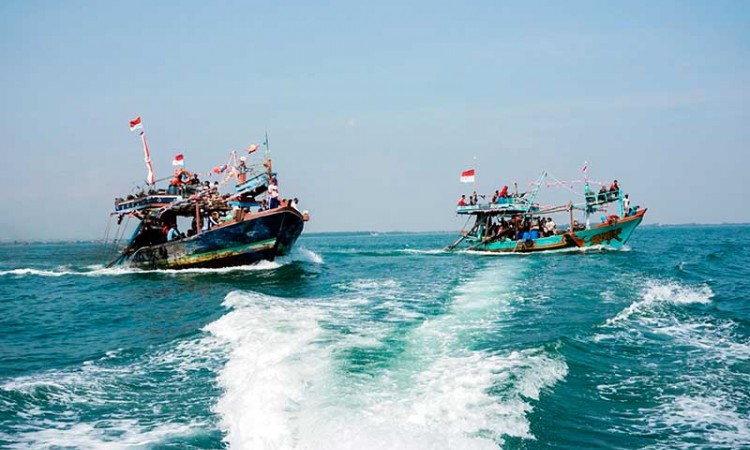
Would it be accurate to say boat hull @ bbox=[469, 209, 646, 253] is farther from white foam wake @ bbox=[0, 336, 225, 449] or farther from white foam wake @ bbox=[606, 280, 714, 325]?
white foam wake @ bbox=[0, 336, 225, 449]

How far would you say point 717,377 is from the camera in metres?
9.76

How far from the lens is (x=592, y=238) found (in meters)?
39.1

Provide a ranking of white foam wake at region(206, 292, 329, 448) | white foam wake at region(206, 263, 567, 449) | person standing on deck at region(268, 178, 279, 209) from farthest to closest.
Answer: person standing on deck at region(268, 178, 279, 209), white foam wake at region(206, 292, 329, 448), white foam wake at region(206, 263, 567, 449)

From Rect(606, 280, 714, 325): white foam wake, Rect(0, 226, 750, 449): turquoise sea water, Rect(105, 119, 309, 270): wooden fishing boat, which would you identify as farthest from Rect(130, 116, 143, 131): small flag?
Rect(606, 280, 714, 325): white foam wake

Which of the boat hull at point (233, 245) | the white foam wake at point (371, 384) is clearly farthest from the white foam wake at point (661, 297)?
the boat hull at point (233, 245)

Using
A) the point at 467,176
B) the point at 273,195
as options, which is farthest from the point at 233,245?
the point at 467,176

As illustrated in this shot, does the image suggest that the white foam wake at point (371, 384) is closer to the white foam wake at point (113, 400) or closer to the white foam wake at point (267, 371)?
the white foam wake at point (267, 371)

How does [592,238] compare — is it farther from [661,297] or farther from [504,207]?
[661,297]

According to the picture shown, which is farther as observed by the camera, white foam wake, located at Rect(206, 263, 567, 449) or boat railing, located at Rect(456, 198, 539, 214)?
boat railing, located at Rect(456, 198, 539, 214)

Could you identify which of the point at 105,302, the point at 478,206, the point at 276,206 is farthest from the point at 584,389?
the point at 478,206

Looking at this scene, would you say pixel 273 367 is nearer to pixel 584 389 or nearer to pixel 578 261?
pixel 584 389

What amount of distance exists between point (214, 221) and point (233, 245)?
4371mm

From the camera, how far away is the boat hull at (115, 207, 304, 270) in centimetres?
2908

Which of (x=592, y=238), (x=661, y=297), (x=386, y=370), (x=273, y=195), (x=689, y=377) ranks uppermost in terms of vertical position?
(x=273, y=195)
